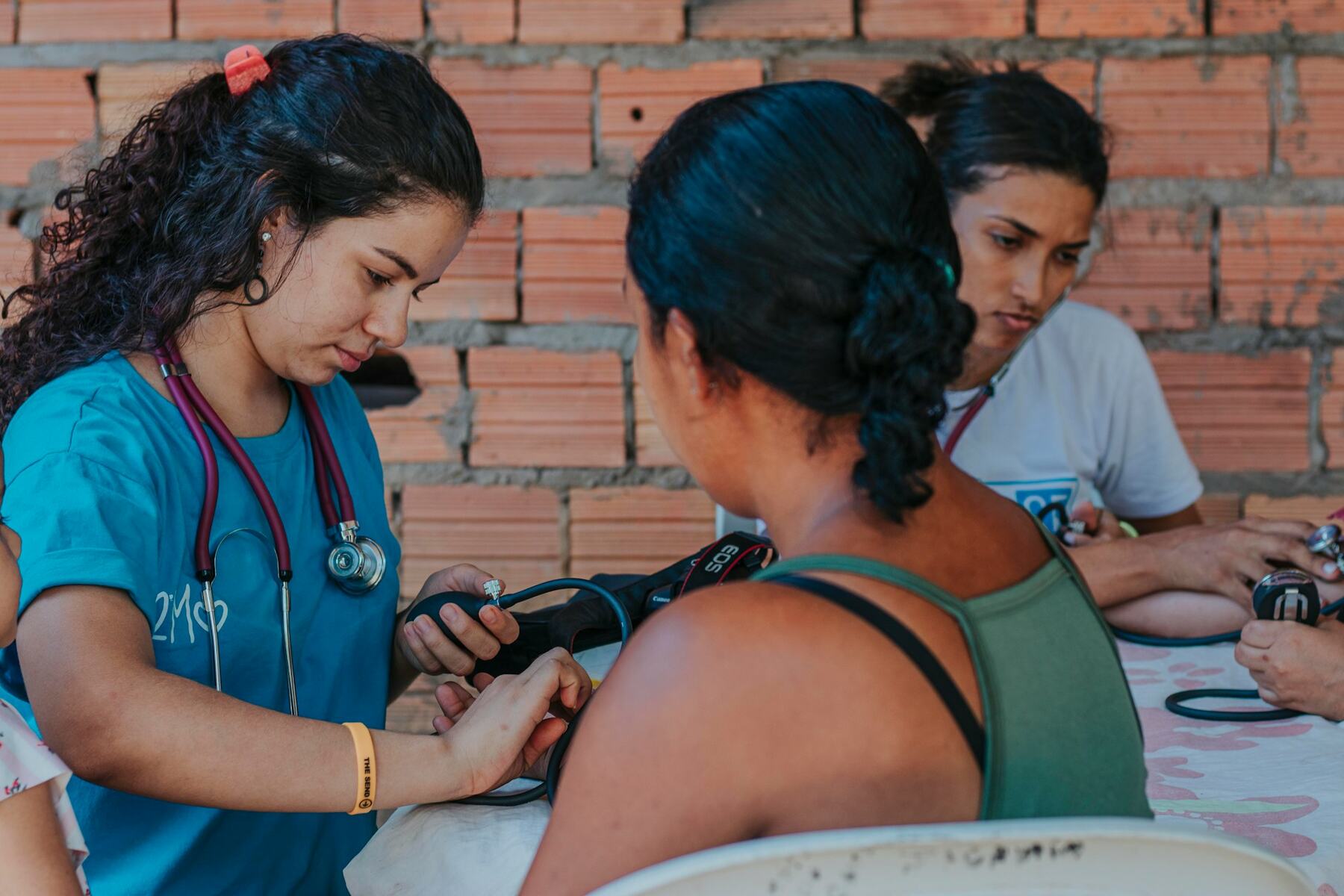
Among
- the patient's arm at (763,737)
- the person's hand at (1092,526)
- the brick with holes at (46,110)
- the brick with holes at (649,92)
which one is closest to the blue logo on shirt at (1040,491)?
the person's hand at (1092,526)

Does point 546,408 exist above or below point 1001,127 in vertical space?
below

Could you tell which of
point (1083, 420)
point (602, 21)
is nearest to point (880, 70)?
point (602, 21)

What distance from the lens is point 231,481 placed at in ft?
4.43

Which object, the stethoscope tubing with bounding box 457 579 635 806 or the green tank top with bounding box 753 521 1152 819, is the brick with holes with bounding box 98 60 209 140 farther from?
the green tank top with bounding box 753 521 1152 819

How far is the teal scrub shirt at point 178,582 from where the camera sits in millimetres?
1154

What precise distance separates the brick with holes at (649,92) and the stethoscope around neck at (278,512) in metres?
1.00

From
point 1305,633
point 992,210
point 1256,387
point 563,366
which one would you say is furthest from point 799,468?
point 1256,387

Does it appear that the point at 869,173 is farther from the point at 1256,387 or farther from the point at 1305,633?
the point at 1256,387

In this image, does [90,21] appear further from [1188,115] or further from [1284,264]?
[1284,264]

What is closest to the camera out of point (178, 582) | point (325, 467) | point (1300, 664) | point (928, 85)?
point (178, 582)

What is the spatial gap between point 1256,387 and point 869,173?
5.74 ft

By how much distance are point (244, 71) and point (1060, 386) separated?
1484 mm

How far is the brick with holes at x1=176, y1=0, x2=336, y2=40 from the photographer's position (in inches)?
91.1

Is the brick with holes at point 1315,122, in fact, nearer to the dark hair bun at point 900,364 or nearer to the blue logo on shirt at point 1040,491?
the blue logo on shirt at point 1040,491
